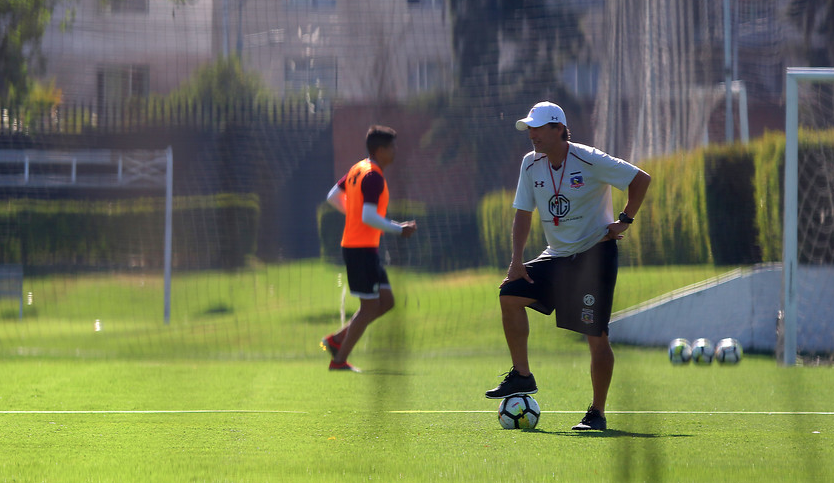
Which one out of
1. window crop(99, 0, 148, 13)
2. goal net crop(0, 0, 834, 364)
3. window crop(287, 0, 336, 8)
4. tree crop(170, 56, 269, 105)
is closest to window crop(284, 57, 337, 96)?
goal net crop(0, 0, 834, 364)

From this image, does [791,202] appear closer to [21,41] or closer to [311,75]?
[311,75]

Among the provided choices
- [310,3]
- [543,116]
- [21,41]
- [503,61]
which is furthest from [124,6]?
[543,116]

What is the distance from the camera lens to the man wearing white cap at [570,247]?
5.39m

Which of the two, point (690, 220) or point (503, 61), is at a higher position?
point (503, 61)

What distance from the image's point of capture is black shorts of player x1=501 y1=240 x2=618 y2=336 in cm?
539

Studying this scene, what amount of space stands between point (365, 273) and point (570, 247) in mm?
2935

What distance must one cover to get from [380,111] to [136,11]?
2.47m

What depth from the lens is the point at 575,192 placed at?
5.49 metres

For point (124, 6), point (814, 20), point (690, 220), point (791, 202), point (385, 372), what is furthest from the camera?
point (690, 220)

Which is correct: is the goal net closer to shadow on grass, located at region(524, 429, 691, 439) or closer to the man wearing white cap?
the man wearing white cap

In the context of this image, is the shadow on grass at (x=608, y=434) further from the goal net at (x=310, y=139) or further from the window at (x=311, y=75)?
the window at (x=311, y=75)

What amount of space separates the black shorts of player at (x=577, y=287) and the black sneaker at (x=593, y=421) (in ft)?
1.31

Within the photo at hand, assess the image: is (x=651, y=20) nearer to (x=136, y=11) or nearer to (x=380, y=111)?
(x=380, y=111)

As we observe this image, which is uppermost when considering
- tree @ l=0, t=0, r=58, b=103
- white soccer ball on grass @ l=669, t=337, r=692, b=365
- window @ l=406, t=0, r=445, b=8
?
window @ l=406, t=0, r=445, b=8
